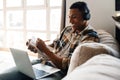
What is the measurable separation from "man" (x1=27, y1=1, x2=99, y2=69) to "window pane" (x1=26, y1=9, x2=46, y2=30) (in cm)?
244

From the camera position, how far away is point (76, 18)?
1723mm

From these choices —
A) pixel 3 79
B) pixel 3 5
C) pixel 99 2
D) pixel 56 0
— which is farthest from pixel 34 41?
pixel 3 5

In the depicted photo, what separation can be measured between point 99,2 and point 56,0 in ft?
6.01

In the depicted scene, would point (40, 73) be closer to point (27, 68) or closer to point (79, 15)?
point (27, 68)

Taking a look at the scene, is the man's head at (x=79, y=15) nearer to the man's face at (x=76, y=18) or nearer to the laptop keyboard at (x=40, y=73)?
the man's face at (x=76, y=18)

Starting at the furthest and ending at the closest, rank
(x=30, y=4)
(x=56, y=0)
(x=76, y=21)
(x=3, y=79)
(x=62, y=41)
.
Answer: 1. (x=30, y=4)
2. (x=56, y=0)
3. (x=62, y=41)
4. (x=76, y=21)
5. (x=3, y=79)

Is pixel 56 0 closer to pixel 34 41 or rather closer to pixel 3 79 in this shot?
pixel 34 41

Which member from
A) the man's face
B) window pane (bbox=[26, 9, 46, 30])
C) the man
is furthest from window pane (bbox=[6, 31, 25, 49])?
the man's face

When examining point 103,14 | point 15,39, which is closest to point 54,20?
point 15,39

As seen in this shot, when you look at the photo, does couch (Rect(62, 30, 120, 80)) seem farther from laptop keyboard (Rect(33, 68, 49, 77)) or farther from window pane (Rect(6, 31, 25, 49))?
window pane (Rect(6, 31, 25, 49))

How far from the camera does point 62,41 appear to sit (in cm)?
186

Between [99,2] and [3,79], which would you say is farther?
[99,2]

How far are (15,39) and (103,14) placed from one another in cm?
298

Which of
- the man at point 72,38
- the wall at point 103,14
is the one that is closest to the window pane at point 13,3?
the wall at point 103,14
